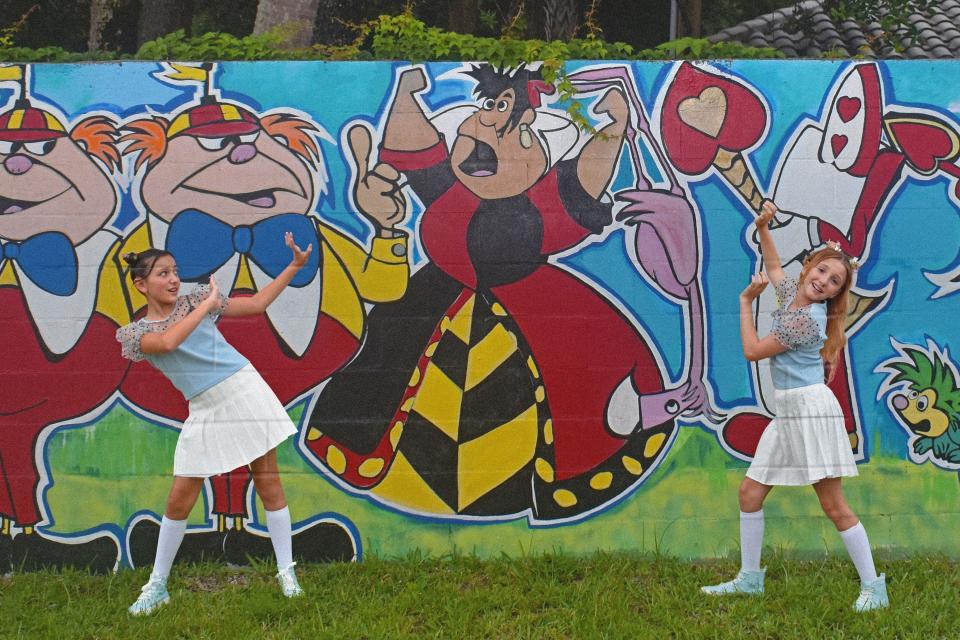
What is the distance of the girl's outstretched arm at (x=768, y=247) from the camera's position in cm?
412

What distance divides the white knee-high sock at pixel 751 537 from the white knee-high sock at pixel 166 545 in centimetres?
251

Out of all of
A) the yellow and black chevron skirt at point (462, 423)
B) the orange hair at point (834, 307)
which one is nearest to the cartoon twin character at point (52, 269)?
the yellow and black chevron skirt at point (462, 423)

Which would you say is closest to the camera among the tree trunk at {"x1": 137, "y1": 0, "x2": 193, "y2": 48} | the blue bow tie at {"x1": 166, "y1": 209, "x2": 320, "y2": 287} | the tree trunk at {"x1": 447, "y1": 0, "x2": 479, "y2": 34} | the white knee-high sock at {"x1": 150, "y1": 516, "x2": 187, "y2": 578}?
the white knee-high sock at {"x1": 150, "y1": 516, "x2": 187, "y2": 578}

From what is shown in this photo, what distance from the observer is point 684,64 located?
174 inches

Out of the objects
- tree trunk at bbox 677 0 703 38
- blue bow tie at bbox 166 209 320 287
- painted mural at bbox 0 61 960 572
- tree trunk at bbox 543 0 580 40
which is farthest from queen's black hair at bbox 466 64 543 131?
tree trunk at bbox 677 0 703 38

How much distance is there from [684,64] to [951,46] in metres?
6.14

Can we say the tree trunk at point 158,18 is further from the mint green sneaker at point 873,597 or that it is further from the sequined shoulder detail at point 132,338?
the mint green sneaker at point 873,597

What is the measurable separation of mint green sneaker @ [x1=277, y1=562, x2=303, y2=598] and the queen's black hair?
7.58 feet

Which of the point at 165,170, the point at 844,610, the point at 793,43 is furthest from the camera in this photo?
the point at 793,43

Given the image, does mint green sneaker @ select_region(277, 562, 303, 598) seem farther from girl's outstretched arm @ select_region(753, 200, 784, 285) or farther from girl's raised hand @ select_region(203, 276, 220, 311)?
girl's outstretched arm @ select_region(753, 200, 784, 285)

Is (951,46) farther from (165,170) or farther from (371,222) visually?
(165,170)

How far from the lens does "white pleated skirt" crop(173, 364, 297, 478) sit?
13.1ft

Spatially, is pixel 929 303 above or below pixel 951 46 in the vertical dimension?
below

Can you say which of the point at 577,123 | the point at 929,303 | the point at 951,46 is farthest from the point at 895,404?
the point at 951,46
